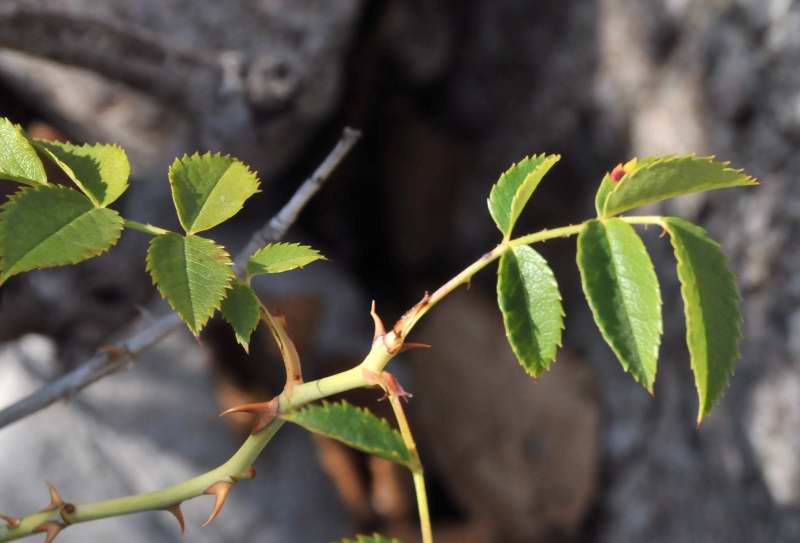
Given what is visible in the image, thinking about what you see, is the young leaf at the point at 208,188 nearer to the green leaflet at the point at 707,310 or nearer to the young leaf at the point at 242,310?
the young leaf at the point at 242,310

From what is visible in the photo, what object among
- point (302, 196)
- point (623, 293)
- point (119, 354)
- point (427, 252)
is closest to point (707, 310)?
point (623, 293)

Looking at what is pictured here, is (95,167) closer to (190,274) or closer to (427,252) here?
(190,274)

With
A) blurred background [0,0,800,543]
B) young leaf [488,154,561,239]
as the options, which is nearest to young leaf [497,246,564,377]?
young leaf [488,154,561,239]

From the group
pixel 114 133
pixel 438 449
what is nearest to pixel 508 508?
pixel 438 449

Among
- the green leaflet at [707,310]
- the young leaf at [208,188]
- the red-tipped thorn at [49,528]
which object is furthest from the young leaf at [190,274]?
the green leaflet at [707,310]

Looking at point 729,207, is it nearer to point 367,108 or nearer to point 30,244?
point 367,108

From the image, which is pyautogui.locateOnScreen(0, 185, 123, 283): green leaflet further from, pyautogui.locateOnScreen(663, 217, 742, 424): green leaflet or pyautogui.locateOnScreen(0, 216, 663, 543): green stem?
pyautogui.locateOnScreen(663, 217, 742, 424): green leaflet

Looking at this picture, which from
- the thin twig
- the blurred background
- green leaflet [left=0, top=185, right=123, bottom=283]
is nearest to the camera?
green leaflet [left=0, top=185, right=123, bottom=283]
